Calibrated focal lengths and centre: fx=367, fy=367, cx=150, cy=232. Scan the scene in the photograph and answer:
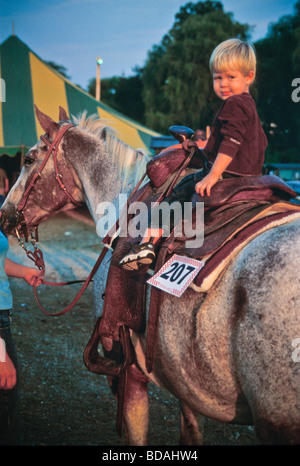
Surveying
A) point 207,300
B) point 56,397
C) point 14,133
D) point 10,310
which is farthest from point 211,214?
point 14,133

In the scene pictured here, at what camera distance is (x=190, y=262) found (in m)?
1.76

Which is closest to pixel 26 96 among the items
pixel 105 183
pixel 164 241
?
pixel 105 183

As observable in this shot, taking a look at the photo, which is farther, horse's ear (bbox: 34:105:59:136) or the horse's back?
horse's ear (bbox: 34:105:59:136)

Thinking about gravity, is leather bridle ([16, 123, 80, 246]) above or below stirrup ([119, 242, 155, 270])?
above

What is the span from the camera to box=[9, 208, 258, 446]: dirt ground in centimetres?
310

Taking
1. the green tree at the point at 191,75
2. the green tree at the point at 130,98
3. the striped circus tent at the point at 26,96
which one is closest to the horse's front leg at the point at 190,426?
the striped circus tent at the point at 26,96

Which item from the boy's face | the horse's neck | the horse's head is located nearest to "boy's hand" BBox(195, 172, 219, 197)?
the boy's face

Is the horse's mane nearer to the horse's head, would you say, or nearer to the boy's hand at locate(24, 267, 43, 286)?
the horse's head

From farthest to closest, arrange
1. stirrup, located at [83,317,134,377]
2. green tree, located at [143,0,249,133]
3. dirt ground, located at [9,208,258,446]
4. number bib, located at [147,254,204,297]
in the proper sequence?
green tree, located at [143,0,249,133] → dirt ground, located at [9,208,258,446] → stirrup, located at [83,317,134,377] → number bib, located at [147,254,204,297]

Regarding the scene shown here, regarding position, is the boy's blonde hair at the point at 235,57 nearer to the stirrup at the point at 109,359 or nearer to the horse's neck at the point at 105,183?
the horse's neck at the point at 105,183

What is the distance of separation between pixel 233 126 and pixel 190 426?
1973 mm

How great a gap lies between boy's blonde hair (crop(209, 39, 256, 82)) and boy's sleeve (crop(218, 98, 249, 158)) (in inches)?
7.7

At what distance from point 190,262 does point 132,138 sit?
36.2 ft

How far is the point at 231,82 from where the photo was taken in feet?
6.20
